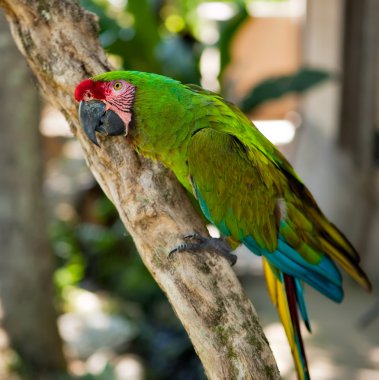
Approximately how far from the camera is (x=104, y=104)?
62.9 inches

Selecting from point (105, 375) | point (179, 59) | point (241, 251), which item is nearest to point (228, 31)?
point (179, 59)

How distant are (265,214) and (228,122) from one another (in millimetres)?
260

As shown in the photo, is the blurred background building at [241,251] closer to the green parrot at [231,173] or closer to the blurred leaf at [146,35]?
the blurred leaf at [146,35]

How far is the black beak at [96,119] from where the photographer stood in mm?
1580

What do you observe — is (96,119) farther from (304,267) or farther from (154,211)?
(304,267)

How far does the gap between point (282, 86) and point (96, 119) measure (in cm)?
206

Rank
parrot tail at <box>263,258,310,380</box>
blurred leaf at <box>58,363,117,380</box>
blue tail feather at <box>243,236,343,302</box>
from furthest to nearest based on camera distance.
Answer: blurred leaf at <box>58,363,117,380</box> → blue tail feather at <box>243,236,343,302</box> → parrot tail at <box>263,258,310,380</box>

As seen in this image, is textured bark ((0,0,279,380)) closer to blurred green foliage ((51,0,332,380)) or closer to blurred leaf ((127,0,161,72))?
blurred green foliage ((51,0,332,380))

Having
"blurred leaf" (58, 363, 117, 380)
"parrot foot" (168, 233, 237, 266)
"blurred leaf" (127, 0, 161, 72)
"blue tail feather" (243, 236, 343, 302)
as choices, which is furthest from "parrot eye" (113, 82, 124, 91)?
"blurred leaf" (127, 0, 161, 72)

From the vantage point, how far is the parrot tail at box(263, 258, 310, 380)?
1673mm

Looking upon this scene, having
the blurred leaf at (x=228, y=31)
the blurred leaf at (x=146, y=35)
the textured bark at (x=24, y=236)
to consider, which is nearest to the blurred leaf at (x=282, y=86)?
the blurred leaf at (x=228, y=31)

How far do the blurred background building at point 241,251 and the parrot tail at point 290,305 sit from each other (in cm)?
102

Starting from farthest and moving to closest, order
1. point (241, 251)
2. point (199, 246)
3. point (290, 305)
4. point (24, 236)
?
point (241, 251) < point (24, 236) < point (290, 305) < point (199, 246)

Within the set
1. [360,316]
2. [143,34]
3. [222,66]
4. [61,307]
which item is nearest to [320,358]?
[360,316]
